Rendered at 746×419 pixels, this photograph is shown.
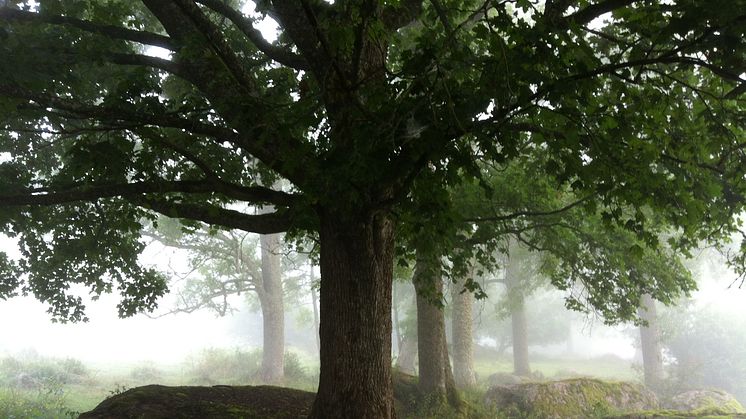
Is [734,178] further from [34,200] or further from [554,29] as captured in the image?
[34,200]

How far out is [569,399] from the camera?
12.9 m

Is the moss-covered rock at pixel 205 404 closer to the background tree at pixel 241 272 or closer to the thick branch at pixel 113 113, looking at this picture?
the thick branch at pixel 113 113

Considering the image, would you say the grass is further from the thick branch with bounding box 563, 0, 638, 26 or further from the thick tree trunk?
the thick branch with bounding box 563, 0, 638, 26

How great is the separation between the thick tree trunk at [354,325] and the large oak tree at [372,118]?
2 centimetres

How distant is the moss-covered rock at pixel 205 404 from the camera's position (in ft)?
21.4

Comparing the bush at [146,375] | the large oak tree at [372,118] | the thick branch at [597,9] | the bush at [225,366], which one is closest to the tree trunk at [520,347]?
the bush at [225,366]

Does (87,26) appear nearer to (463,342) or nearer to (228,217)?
(228,217)

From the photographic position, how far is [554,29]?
152 inches

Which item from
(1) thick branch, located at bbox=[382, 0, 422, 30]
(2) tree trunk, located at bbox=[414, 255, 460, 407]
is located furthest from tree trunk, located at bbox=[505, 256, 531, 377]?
(1) thick branch, located at bbox=[382, 0, 422, 30]

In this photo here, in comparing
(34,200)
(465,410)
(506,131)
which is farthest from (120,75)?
(465,410)

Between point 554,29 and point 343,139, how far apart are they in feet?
7.01

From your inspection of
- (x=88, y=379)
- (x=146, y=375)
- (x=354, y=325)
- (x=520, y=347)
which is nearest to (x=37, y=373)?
(x=88, y=379)

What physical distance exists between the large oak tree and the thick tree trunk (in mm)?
21

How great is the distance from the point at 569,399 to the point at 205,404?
31.2ft
